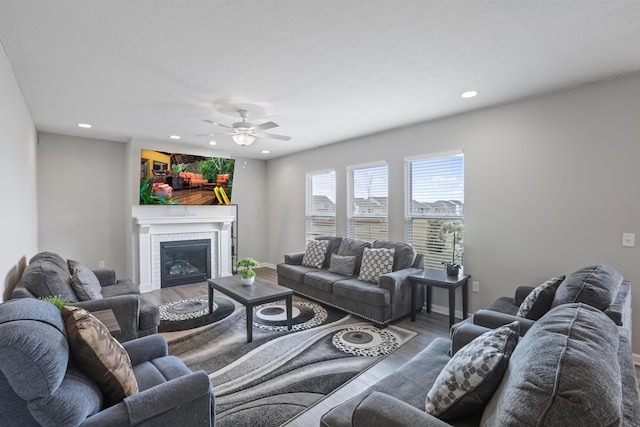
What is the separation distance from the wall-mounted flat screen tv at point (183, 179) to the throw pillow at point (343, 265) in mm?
2888

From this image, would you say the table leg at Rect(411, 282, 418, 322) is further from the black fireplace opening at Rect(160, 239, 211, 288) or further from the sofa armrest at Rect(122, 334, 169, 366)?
the black fireplace opening at Rect(160, 239, 211, 288)

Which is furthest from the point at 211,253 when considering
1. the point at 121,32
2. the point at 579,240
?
the point at 579,240

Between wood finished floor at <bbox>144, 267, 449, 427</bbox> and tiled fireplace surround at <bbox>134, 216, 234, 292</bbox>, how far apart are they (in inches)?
16.0

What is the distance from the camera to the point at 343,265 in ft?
14.9

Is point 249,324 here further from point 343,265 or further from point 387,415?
point 387,415

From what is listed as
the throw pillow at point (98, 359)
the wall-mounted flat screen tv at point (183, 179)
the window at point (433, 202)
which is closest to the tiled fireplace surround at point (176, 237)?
the wall-mounted flat screen tv at point (183, 179)

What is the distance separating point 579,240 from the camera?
3.12 meters

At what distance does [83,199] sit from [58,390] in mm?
5146

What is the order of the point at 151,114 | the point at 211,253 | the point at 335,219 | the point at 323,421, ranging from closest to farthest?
the point at 323,421, the point at 151,114, the point at 335,219, the point at 211,253

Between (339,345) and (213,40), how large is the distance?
294 cm

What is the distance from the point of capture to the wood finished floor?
216 cm

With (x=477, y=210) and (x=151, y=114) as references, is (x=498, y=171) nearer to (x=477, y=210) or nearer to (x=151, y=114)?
(x=477, y=210)

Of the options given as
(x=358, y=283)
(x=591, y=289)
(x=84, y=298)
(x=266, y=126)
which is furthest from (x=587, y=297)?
(x=84, y=298)

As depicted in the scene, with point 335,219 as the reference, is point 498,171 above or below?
above
